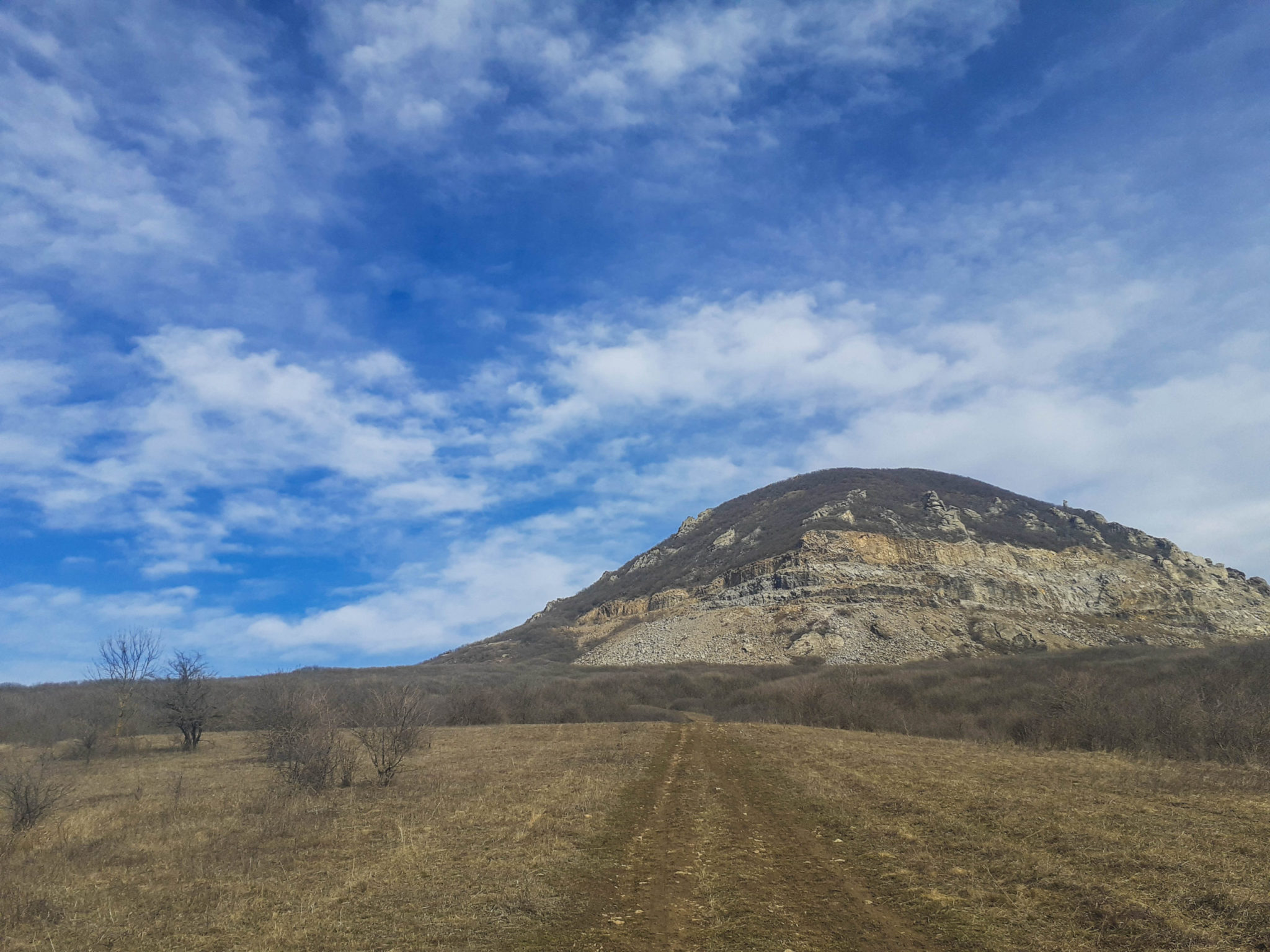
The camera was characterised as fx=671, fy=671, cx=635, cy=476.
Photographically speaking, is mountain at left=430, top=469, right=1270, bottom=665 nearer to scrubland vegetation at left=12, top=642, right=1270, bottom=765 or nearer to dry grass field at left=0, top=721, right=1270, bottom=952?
scrubland vegetation at left=12, top=642, right=1270, bottom=765

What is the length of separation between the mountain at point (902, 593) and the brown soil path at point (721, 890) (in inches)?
2439

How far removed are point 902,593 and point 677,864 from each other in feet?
275

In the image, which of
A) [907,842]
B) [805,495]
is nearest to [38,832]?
[907,842]

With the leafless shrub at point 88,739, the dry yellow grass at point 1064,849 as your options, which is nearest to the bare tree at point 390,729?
the dry yellow grass at point 1064,849

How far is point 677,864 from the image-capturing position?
34.9 feet

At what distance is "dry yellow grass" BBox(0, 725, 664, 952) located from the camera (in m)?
8.11

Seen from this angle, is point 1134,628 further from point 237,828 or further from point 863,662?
point 237,828

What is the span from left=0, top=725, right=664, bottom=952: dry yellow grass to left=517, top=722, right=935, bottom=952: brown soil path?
2.53ft

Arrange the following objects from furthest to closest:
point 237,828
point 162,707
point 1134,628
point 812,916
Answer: point 1134,628
point 162,707
point 237,828
point 812,916

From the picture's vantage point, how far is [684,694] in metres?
61.5

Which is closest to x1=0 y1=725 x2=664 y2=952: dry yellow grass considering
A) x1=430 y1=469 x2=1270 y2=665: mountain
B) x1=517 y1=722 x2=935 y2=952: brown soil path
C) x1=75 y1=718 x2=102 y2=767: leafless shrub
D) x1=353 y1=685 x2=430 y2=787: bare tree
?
x1=517 y1=722 x2=935 y2=952: brown soil path

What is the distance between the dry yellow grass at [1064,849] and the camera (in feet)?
23.8

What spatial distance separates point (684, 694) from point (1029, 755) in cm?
4080

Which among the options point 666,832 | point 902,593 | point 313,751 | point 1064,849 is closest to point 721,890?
point 666,832
